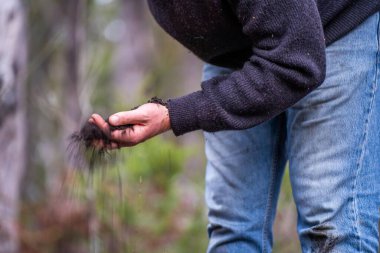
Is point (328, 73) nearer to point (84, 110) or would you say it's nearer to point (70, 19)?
point (84, 110)

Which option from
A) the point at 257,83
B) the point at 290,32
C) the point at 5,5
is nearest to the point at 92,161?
the point at 257,83

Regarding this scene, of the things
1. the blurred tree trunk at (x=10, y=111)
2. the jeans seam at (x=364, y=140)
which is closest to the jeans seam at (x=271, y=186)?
the jeans seam at (x=364, y=140)

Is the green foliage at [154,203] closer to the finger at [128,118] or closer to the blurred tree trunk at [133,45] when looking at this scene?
the finger at [128,118]

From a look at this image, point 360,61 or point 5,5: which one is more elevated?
point 5,5

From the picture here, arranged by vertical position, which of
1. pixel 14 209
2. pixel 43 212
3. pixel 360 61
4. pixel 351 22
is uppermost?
pixel 351 22

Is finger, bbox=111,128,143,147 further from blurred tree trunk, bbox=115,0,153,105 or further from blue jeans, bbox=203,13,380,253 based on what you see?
blurred tree trunk, bbox=115,0,153,105

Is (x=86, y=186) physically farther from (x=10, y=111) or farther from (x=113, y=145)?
(x=113, y=145)

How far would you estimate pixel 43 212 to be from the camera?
13.4ft

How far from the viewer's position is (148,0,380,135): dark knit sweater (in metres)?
1.44

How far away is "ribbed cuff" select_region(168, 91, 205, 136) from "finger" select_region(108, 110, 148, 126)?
8 cm

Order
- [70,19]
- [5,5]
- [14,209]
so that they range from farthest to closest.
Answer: [70,19], [14,209], [5,5]

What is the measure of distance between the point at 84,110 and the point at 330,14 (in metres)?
2.11

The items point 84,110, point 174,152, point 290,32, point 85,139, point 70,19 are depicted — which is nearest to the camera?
point 290,32

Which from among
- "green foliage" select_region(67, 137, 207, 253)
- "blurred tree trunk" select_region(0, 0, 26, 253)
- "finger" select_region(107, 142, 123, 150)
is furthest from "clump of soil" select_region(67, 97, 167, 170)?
"green foliage" select_region(67, 137, 207, 253)
